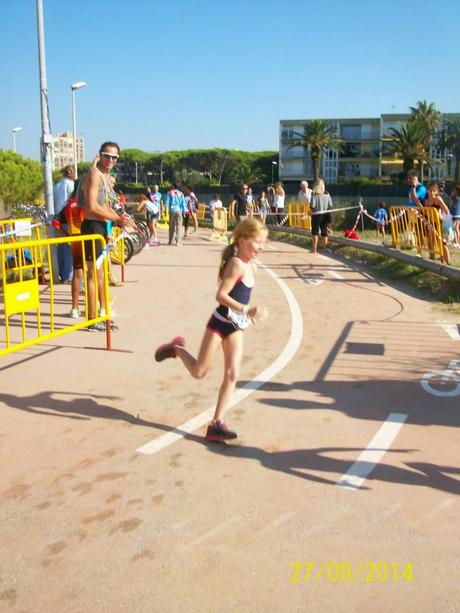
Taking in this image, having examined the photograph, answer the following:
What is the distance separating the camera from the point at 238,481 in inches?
154

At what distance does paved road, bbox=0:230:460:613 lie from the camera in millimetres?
2924

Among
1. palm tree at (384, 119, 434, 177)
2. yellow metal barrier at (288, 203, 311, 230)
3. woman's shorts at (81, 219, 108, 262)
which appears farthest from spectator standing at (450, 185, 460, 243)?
palm tree at (384, 119, 434, 177)

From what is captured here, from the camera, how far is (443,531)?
3324 millimetres

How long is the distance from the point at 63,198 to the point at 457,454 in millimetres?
8806

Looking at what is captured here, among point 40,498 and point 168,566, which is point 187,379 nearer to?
point 40,498

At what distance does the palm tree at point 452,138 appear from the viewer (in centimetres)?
10081

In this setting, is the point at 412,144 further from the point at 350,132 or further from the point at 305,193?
the point at 305,193

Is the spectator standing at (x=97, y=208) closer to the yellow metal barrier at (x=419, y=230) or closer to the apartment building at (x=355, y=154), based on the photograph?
the yellow metal barrier at (x=419, y=230)

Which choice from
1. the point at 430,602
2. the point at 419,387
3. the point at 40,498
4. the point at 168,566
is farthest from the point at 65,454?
the point at 419,387

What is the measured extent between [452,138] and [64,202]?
10055cm

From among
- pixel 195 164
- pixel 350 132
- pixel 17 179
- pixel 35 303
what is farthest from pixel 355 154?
pixel 35 303

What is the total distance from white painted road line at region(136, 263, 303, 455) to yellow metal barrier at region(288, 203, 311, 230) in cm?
1511

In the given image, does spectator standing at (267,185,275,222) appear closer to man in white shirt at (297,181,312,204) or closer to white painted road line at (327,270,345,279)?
man in white shirt at (297,181,312,204)

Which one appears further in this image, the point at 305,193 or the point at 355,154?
the point at 355,154
